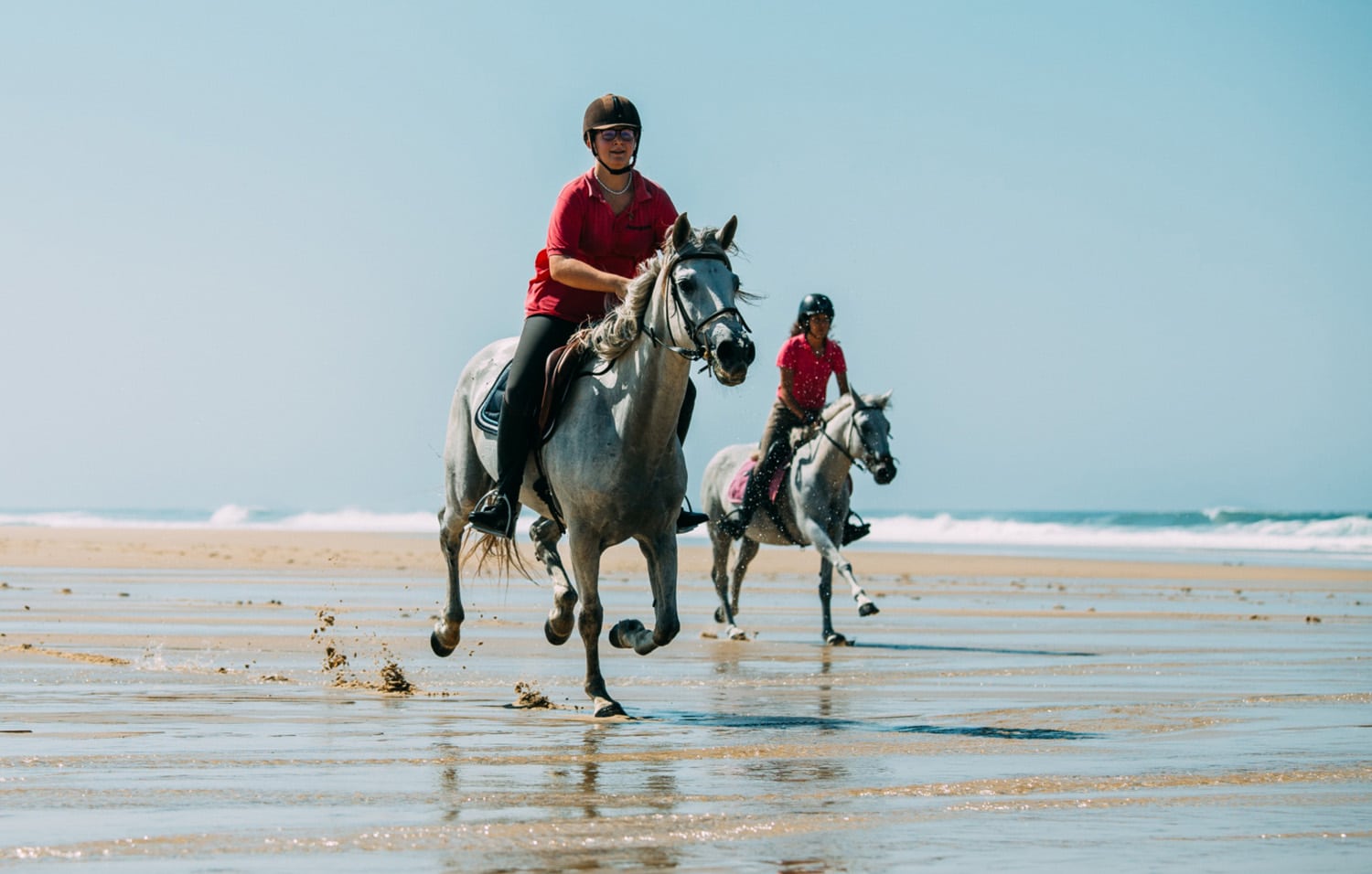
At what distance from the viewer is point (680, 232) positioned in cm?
858

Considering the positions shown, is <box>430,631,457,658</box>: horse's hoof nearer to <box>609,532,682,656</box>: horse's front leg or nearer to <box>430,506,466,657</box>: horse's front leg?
<box>430,506,466,657</box>: horse's front leg

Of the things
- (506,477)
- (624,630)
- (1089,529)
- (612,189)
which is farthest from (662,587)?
(1089,529)

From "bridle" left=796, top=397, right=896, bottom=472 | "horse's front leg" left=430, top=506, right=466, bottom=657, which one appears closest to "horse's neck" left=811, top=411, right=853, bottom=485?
"bridle" left=796, top=397, right=896, bottom=472

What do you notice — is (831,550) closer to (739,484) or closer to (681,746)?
(739,484)

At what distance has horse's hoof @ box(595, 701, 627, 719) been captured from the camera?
28.7 ft

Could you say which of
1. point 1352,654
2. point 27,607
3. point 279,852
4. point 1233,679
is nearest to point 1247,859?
point 279,852

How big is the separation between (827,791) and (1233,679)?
577 cm

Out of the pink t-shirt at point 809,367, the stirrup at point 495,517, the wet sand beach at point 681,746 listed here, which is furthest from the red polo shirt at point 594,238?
the pink t-shirt at point 809,367

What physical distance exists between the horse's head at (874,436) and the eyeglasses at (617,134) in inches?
271

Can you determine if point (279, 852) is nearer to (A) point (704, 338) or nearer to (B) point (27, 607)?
(A) point (704, 338)

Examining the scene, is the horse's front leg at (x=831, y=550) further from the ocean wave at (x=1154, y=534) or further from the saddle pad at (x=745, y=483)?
the ocean wave at (x=1154, y=534)

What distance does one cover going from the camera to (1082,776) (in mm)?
6637

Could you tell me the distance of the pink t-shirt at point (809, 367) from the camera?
642 inches

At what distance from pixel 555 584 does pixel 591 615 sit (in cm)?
92
